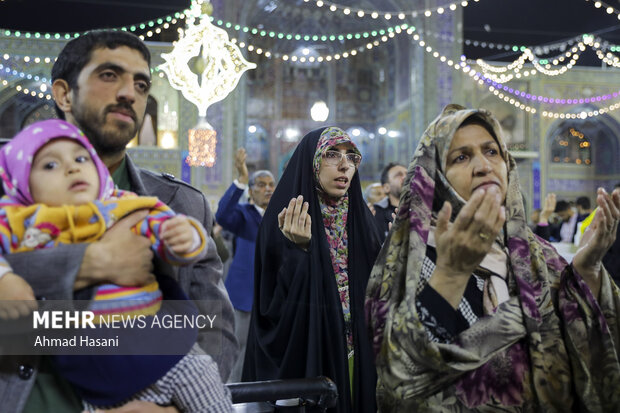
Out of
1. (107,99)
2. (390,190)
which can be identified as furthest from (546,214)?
(107,99)

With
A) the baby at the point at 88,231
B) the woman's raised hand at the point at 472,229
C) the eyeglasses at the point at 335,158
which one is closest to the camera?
the baby at the point at 88,231

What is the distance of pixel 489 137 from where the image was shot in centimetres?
137

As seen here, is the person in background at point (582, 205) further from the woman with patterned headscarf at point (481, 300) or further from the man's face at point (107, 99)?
the man's face at point (107, 99)

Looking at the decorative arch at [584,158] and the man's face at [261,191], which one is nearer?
the man's face at [261,191]

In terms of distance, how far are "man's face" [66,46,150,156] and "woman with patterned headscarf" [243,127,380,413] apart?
49.5 inches

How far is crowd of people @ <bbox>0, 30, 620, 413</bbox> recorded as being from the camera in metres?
0.86

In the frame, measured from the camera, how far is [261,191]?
450 centimetres

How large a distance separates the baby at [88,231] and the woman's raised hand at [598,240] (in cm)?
93

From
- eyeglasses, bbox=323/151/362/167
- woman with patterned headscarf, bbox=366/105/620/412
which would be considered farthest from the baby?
eyeglasses, bbox=323/151/362/167

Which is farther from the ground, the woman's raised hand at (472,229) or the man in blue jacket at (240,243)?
the woman's raised hand at (472,229)

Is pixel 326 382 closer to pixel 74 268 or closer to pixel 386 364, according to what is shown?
pixel 386 364

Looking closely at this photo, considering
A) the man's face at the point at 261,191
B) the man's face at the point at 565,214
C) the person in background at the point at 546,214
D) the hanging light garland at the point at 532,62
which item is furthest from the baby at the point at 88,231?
the hanging light garland at the point at 532,62

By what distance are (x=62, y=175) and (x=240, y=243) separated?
337 cm

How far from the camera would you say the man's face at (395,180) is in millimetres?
4426
